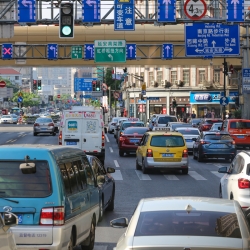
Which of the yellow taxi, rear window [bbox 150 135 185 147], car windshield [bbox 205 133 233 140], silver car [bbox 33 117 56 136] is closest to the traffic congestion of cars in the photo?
the yellow taxi

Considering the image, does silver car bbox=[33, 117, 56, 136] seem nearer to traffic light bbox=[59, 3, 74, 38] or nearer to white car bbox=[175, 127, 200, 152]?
white car bbox=[175, 127, 200, 152]

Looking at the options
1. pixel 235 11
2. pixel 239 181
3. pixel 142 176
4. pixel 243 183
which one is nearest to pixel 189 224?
pixel 243 183

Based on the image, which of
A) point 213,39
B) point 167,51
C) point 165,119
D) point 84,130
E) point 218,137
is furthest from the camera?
point 165,119

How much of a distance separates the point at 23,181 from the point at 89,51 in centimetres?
4455

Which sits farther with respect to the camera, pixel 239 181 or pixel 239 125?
pixel 239 125

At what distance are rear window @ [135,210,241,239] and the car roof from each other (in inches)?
3.3

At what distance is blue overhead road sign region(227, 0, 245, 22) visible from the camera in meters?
36.3

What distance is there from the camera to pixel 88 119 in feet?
102

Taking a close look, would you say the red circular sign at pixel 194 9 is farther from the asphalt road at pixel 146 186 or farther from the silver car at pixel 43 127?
the silver car at pixel 43 127

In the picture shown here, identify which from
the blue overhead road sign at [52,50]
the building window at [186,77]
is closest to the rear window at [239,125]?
the blue overhead road sign at [52,50]

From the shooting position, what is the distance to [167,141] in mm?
28328

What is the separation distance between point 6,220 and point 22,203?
170cm

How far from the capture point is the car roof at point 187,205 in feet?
24.6

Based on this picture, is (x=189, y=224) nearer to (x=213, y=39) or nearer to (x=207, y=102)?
(x=213, y=39)
